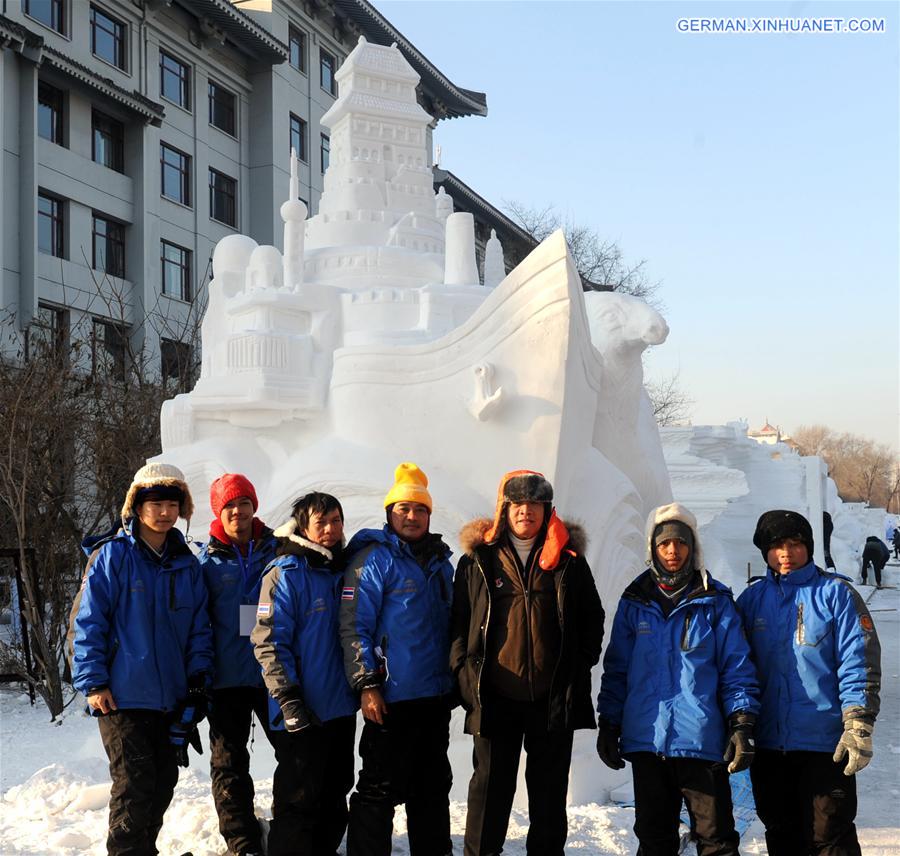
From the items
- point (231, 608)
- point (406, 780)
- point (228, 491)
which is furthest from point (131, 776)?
point (228, 491)

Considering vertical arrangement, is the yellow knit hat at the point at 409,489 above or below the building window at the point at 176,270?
below

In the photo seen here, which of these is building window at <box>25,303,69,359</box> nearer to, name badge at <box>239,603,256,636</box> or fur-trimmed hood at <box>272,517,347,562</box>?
name badge at <box>239,603,256,636</box>

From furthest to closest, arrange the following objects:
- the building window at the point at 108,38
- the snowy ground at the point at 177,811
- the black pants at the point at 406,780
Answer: the building window at the point at 108,38
the snowy ground at the point at 177,811
the black pants at the point at 406,780

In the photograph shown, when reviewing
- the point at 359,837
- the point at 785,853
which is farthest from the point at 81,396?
the point at 785,853

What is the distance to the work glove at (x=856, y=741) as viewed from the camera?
122 inches

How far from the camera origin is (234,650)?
3748 mm

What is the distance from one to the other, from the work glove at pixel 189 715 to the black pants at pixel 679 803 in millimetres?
1510

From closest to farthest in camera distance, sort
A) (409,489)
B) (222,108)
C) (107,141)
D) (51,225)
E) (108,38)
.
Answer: (409,489), (51,225), (108,38), (107,141), (222,108)

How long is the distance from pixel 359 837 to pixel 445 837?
32cm

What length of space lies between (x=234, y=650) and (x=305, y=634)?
43cm

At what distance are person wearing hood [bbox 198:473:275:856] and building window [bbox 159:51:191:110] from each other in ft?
57.9

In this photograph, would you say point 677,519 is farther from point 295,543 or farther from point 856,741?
point 295,543

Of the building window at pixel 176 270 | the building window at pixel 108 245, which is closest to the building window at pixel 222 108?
the building window at pixel 176 270

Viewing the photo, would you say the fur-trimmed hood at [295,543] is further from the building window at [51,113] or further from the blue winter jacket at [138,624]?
the building window at [51,113]
